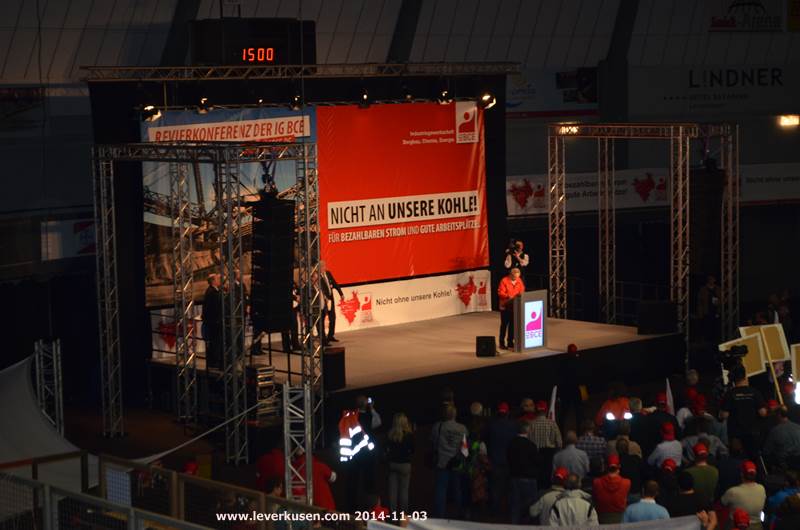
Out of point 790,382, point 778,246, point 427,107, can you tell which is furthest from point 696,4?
point 790,382

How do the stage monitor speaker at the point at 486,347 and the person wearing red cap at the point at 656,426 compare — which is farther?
the stage monitor speaker at the point at 486,347

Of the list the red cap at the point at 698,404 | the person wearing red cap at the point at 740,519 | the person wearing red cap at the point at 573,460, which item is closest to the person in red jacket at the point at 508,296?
the red cap at the point at 698,404

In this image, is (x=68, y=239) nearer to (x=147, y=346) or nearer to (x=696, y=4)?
(x=147, y=346)

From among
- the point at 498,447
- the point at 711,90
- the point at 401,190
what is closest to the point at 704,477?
the point at 498,447

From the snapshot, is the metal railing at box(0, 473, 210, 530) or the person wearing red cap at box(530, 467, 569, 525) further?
the person wearing red cap at box(530, 467, 569, 525)

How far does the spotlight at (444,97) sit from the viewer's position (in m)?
21.9

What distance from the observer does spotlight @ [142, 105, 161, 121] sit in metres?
18.7

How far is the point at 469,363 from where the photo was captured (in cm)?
1939

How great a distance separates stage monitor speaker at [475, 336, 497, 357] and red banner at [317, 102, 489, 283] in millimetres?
2986

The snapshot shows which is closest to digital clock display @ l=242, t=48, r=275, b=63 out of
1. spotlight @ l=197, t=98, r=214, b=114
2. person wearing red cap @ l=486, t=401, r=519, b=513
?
spotlight @ l=197, t=98, r=214, b=114

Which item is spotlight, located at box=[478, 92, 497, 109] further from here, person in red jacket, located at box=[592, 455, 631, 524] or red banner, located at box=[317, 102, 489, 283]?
person in red jacket, located at box=[592, 455, 631, 524]

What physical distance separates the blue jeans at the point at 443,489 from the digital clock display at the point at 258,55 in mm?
7491

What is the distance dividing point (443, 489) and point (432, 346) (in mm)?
6830

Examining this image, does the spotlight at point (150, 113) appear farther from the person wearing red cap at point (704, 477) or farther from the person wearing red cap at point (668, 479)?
the person wearing red cap at point (704, 477)
